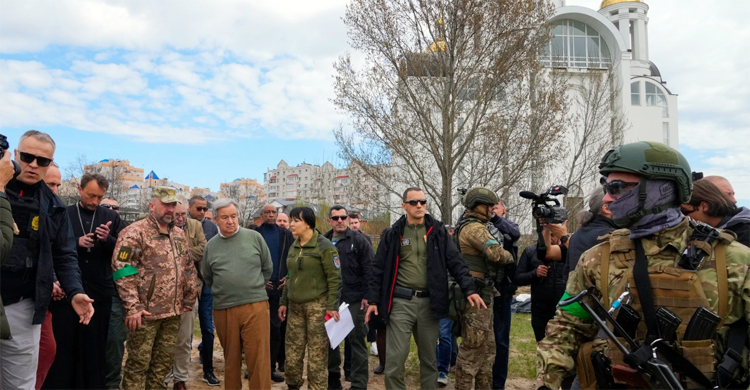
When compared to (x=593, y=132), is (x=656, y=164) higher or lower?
lower

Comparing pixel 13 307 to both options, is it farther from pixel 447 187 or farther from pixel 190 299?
pixel 447 187

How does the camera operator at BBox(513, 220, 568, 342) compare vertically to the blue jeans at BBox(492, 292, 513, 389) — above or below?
above

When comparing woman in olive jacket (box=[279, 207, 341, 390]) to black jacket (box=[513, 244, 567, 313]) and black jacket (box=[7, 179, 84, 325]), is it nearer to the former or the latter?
black jacket (box=[513, 244, 567, 313])

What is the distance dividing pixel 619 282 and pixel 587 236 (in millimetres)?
1769

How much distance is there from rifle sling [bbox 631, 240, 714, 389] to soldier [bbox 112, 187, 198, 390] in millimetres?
3830

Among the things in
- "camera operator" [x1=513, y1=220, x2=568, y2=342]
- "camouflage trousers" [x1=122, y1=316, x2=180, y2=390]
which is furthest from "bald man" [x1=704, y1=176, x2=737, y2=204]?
"camouflage trousers" [x1=122, y1=316, x2=180, y2=390]

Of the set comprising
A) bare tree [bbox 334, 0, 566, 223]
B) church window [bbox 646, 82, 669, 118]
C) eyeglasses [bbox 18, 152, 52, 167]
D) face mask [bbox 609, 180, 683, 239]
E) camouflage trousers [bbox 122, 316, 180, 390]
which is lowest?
camouflage trousers [bbox 122, 316, 180, 390]

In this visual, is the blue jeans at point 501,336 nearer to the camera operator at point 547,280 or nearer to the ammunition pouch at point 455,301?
the camera operator at point 547,280

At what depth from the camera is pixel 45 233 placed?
3.51 metres

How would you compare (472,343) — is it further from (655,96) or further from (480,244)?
(655,96)

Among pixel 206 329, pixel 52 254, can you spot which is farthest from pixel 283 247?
pixel 52 254

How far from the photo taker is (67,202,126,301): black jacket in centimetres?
467

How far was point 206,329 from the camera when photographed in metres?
5.92

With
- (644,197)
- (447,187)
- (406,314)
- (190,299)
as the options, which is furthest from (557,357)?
(447,187)
